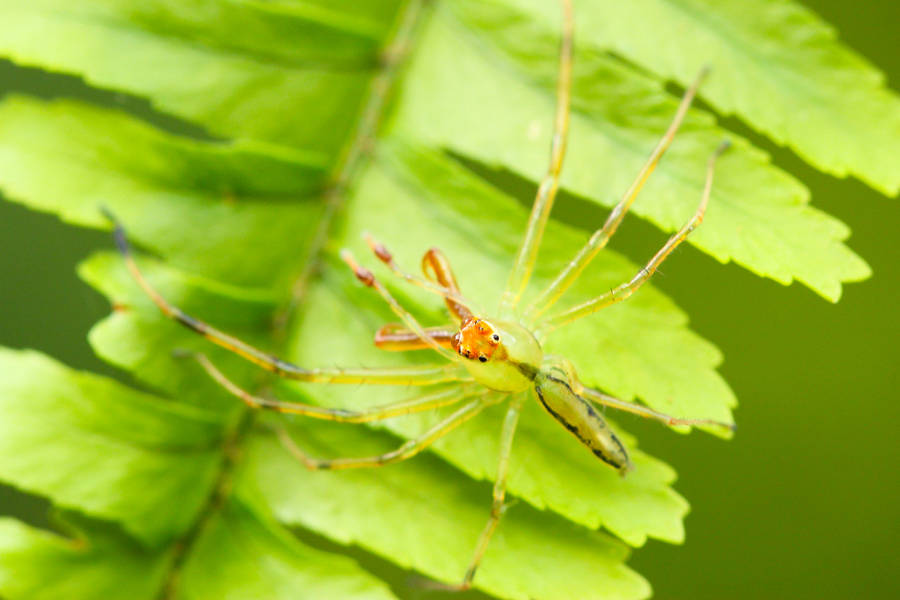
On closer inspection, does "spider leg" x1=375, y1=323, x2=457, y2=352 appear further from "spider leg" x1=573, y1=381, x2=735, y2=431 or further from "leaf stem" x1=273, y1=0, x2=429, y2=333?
"spider leg" x1=573, y1=381, x2=735, y2=431

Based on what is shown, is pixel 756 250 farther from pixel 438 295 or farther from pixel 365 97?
pixel 365 97

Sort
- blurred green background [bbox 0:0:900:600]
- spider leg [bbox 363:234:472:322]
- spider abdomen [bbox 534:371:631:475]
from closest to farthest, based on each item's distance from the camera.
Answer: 1. spider abdomen [bbox 534:371:631:475]
2. spider leg [bbox 363:234:472:322]
3. blurred green background [bbox 0:0:900:600]

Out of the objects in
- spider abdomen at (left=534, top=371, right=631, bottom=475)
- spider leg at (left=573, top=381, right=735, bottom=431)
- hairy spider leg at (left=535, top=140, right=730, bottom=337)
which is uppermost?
hairy spider leg at (left=535, top=140, right=730, bottom=337)

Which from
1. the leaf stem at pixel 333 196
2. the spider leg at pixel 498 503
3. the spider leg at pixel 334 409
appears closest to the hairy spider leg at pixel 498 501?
the spider leg at pixel 498 503

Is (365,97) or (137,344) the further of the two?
(365,97)

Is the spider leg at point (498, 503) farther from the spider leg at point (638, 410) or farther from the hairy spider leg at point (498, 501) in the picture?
the spider leg at point (638, 410)

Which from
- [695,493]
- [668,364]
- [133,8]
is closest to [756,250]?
[668,364]

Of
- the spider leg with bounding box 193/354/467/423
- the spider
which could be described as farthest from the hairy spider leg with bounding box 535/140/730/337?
the spider leg with bounding box 193/354/467/423
